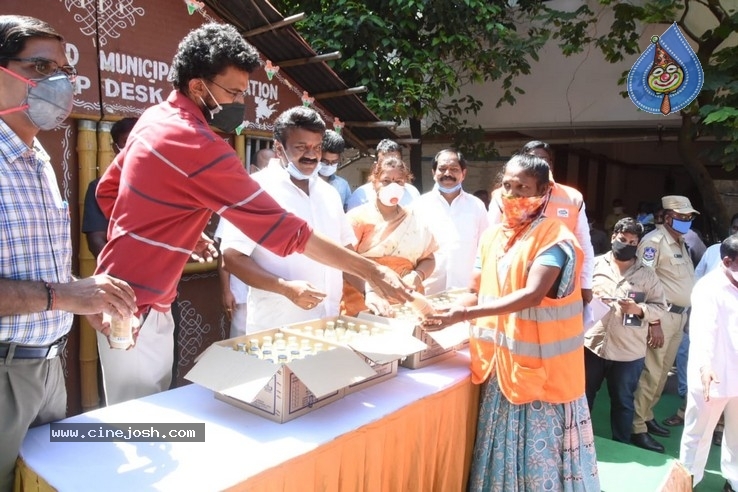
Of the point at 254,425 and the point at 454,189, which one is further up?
the point at 454,189

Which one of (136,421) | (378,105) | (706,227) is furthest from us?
(706,227)

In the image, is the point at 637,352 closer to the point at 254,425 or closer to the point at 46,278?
the point at 254,425

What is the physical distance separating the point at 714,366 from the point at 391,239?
6.95ft

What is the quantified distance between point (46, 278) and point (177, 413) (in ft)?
2.06

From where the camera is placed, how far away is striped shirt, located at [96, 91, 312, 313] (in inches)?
62.8

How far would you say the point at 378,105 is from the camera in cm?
600

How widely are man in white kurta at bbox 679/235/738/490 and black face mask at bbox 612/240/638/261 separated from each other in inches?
19.8

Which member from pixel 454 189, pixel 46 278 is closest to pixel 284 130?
pixel 46 278

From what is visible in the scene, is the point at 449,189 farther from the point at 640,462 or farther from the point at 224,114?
the point at 224,114

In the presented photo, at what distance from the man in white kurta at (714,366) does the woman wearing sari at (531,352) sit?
135cm

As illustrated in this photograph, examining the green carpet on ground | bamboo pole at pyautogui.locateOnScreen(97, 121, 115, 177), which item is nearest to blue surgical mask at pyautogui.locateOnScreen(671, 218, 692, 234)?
the green carpet on ground

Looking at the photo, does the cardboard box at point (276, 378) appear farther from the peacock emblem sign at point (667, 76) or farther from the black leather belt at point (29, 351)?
the peacock emblem sign at point (667, 76)

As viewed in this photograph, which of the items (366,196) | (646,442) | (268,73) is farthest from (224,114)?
(646,442)

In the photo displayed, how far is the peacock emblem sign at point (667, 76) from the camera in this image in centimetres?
586
